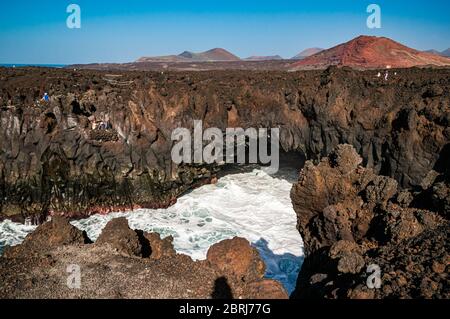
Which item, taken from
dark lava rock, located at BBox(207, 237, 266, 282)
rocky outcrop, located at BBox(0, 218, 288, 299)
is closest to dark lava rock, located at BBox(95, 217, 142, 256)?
rocky outcrop, located at BBox(0, 218, 288, 299)

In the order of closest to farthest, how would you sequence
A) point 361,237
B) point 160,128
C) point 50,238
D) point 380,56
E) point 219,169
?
point 361,237, point 50,238, point 160,128, point 219,169, point 380,56

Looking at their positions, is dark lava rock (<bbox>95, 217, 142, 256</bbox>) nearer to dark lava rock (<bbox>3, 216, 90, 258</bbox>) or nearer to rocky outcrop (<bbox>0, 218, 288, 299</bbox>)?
rocky outcrop (<bbox>0, 218, 288, 299</bbox>)

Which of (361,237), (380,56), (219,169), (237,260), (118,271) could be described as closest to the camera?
(118,271)

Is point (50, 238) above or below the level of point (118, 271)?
above

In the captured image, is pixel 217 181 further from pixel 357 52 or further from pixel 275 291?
pixel 357 52

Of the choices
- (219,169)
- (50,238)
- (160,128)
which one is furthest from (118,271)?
(219,169)

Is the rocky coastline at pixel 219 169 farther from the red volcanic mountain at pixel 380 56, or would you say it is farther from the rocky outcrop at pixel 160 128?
the red volcanic mountain at pixel 380 56

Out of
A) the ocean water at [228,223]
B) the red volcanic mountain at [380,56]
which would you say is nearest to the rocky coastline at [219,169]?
the ocean water at [228,223]

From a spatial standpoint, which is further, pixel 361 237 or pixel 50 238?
pixel 50 238

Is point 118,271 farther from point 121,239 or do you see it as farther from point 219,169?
point 219,169
